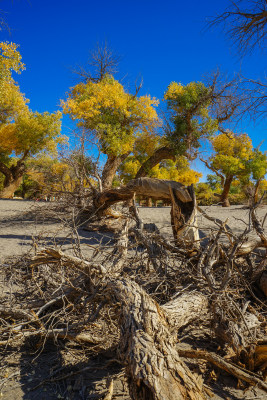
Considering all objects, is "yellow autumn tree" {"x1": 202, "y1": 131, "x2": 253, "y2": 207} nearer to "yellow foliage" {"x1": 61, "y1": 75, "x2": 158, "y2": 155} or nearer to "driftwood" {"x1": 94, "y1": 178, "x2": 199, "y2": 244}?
"yellow foliage" {"x1": 61, "y1": 75, "x2": 158, "y2": 155}

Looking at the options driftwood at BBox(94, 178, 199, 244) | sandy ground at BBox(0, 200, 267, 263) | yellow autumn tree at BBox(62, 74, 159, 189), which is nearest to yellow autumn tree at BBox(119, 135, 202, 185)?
yellow autumn tree at BBox(62, 74, 159, 189)

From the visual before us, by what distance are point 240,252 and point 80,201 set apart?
7.45 metres

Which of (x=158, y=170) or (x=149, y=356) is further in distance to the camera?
(x=158, y=170)

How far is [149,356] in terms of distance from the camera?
165 cm

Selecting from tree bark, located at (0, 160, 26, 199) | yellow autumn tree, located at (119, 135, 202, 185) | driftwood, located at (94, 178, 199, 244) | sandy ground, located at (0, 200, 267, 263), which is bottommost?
sandy ground, located at (0, 200, 267, 263)

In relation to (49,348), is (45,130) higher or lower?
higher

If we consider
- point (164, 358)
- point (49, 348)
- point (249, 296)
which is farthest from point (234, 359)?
point (49, 348)

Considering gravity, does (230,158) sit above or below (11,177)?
above

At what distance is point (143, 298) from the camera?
6.96 feet

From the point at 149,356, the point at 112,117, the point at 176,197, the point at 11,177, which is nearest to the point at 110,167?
the point at 112,117

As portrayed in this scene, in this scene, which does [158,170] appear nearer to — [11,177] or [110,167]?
[110,167]

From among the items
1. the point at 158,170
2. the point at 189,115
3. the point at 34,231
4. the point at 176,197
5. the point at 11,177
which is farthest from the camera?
the point at 158,170

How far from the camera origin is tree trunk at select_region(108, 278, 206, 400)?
1.52 meters

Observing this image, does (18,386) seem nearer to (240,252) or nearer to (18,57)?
(240,252)
